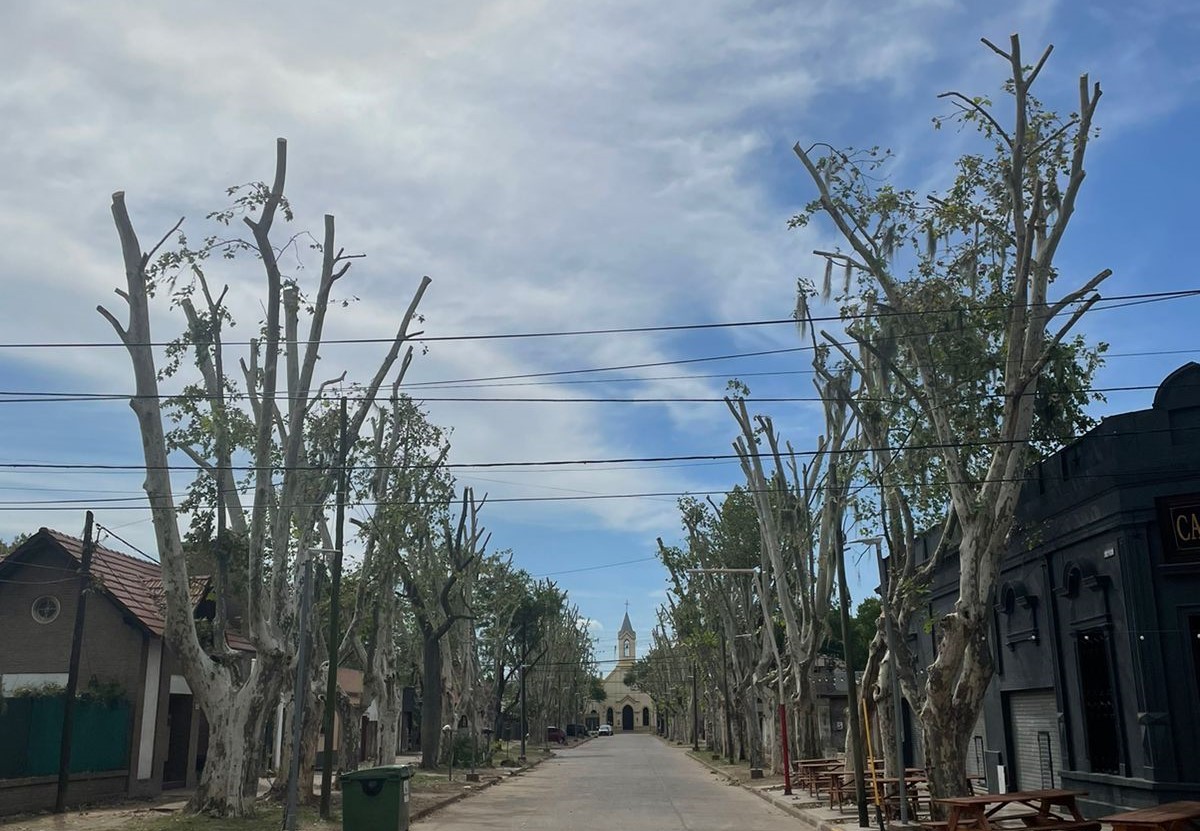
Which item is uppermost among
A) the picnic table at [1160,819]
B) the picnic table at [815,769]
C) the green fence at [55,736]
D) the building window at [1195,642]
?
the building window at [1195,642]

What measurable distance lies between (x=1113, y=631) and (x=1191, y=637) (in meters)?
1.39

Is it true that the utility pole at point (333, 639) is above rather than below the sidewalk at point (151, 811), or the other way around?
above

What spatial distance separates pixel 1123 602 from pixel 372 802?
13.5m

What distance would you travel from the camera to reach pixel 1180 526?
18.4 m

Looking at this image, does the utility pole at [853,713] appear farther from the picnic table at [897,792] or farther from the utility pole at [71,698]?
the utility pole at [71,698]

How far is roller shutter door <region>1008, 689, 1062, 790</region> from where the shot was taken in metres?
23.0

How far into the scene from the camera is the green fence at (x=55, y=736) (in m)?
22.9

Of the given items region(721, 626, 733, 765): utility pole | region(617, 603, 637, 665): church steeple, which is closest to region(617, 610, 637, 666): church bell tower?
region(617, 603, 637, 665): church steeple

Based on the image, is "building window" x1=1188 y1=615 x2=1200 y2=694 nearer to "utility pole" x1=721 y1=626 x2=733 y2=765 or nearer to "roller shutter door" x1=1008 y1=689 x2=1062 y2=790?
"roller shutter door" x1=1008 y1=689 x2=1062 y2=790

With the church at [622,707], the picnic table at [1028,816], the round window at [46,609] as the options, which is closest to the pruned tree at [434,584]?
the round window at [46,609]

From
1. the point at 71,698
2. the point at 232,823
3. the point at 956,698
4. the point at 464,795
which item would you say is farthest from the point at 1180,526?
the point at 71,698

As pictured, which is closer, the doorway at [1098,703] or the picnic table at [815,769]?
the doorway at [1098,703]

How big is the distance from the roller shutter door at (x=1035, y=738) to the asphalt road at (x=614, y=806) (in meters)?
5.53

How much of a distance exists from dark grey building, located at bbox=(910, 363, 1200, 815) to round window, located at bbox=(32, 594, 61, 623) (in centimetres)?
2399
